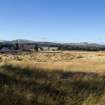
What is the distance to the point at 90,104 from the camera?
7.60 metres

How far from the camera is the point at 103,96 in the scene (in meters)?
8.59

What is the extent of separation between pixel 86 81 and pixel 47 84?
279 centimetres

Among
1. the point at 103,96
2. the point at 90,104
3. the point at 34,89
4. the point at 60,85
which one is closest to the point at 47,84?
the point at 60,85

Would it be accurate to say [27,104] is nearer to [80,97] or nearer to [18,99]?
[18,99]

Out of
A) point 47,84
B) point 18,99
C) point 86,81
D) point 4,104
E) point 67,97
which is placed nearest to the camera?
point 4,104

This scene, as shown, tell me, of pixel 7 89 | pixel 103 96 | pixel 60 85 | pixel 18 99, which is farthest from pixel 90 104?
pixel 60 85

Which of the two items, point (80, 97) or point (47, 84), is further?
point (47, 84)

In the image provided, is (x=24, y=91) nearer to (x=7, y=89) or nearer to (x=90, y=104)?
(x=7, y=89)

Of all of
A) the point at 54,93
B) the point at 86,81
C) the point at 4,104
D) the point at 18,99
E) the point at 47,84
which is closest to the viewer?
the point at 4,104

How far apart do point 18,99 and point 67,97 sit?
1459mm

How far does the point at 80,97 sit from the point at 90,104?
1.36 metres

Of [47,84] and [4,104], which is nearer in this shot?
[4,104]

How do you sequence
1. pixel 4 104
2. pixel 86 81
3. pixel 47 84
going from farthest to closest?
1. pixel 86 81
2. pixel 47 84
3. pixel 4 104

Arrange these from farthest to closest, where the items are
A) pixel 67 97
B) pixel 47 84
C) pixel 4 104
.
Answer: pixel 47 84 → pixel 67 97 → pixel 4 104
